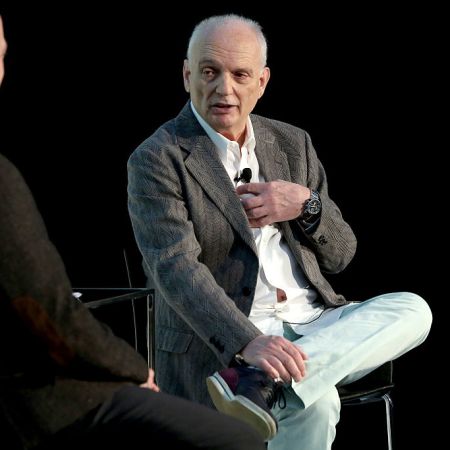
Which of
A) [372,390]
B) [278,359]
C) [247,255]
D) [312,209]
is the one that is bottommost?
[372,390]

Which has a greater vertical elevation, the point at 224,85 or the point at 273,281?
the point at 224,85

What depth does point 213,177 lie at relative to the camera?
9.55 ft

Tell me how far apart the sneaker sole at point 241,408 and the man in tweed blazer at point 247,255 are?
0.10ft

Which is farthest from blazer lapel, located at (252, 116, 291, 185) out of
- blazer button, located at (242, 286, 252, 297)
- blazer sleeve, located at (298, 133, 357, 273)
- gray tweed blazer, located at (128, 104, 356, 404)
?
blazer button, located at (242, 286, 252, 297)

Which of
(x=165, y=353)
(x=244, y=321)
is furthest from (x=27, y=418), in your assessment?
(x=165, y=353)

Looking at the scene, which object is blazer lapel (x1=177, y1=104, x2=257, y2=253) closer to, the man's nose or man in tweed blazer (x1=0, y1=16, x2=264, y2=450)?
the man's nose

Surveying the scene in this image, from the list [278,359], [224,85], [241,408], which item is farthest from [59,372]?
[224,85]

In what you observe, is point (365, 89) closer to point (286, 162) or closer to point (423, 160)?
point (423, 160)

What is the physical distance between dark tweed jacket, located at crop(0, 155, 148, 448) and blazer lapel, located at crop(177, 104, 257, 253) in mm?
1182

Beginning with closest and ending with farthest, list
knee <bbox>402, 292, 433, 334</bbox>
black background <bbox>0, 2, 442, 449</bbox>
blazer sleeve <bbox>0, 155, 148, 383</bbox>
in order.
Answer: blazer sleeve <bbox>0, 155, 148, 383</bbox>, knee <bbox>402, 292, 433, 334</bbox>, black background <bbox>0, 2, 442, 449</bbox>

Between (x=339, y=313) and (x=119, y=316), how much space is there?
2.91 ft

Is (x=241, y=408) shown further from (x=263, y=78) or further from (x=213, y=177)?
(x=263, y=78)

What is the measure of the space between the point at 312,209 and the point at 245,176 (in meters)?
0.24

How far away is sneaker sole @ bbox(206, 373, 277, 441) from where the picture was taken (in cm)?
233
